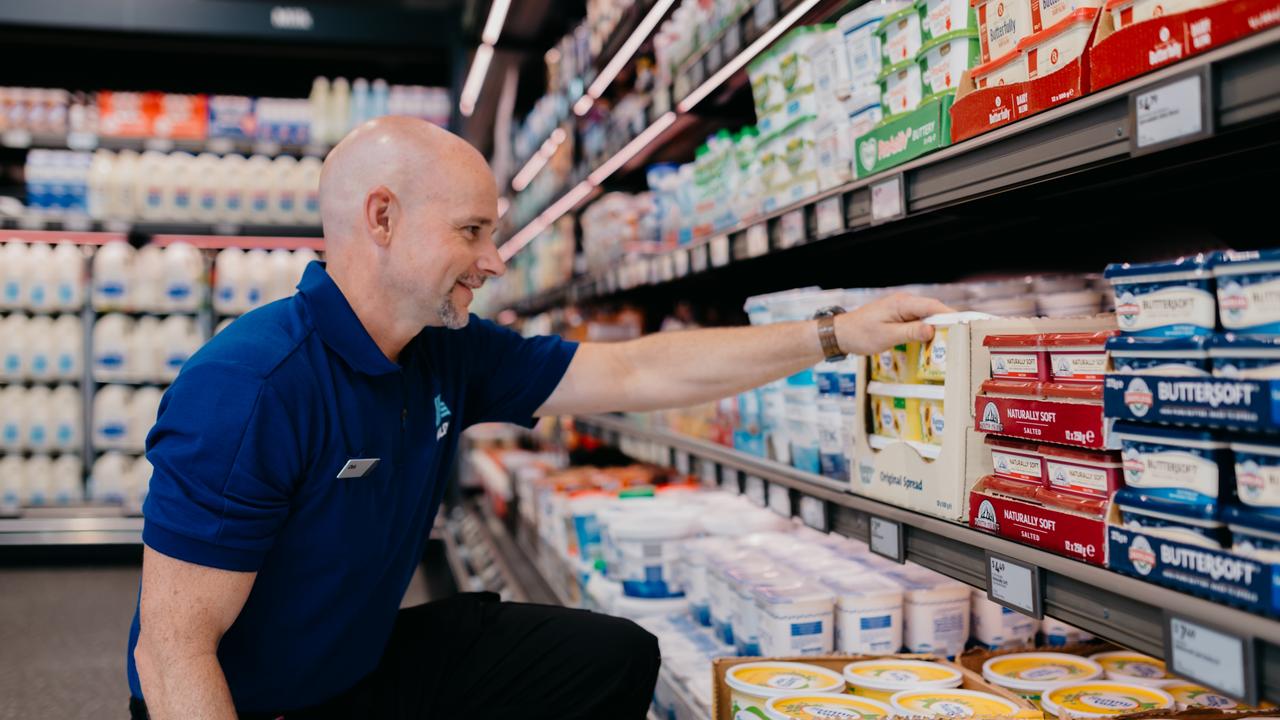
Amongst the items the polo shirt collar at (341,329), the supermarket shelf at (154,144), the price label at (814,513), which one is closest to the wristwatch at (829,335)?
the price label at (814,513)

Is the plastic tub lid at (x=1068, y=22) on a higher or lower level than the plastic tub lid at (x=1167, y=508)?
higher

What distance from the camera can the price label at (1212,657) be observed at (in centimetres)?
84

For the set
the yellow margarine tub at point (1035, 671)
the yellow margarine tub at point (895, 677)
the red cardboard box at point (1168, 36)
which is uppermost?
the red cardboard box at point (1168, 36)

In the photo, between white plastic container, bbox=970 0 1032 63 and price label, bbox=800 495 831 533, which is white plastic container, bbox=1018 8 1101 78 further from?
price label, bbox=800 495 831 533

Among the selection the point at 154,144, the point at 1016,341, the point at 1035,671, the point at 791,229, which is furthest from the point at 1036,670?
the point at 154,144

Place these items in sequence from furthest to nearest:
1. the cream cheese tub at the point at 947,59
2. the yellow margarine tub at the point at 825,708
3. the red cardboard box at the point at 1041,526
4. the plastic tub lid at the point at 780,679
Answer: the plastic tub lid at the point at 780,679 < the yellow margarine tub at the point at 825,708 < the cream cheese tub at the point at 947,59 < the red cardboard box at the point at 1041,526

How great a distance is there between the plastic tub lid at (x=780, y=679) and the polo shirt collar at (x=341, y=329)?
0.82 metres

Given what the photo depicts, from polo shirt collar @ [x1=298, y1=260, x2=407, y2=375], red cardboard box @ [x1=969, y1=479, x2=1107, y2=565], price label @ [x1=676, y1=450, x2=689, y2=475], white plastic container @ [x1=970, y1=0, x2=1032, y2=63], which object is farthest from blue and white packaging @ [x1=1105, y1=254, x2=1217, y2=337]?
price label @ [x1=676, y1=450, x2=689, y2=475]

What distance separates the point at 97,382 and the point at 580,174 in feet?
12.5

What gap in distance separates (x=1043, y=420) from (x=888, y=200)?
1.46ft

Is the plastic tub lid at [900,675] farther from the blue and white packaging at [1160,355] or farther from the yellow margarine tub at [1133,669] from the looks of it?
the blue and white packaging at [1160,355]

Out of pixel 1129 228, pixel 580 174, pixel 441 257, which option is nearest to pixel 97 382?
pixel 580 174

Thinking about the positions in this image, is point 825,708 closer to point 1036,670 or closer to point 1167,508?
point 1036,670

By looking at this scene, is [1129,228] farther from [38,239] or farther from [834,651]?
[38,239]
